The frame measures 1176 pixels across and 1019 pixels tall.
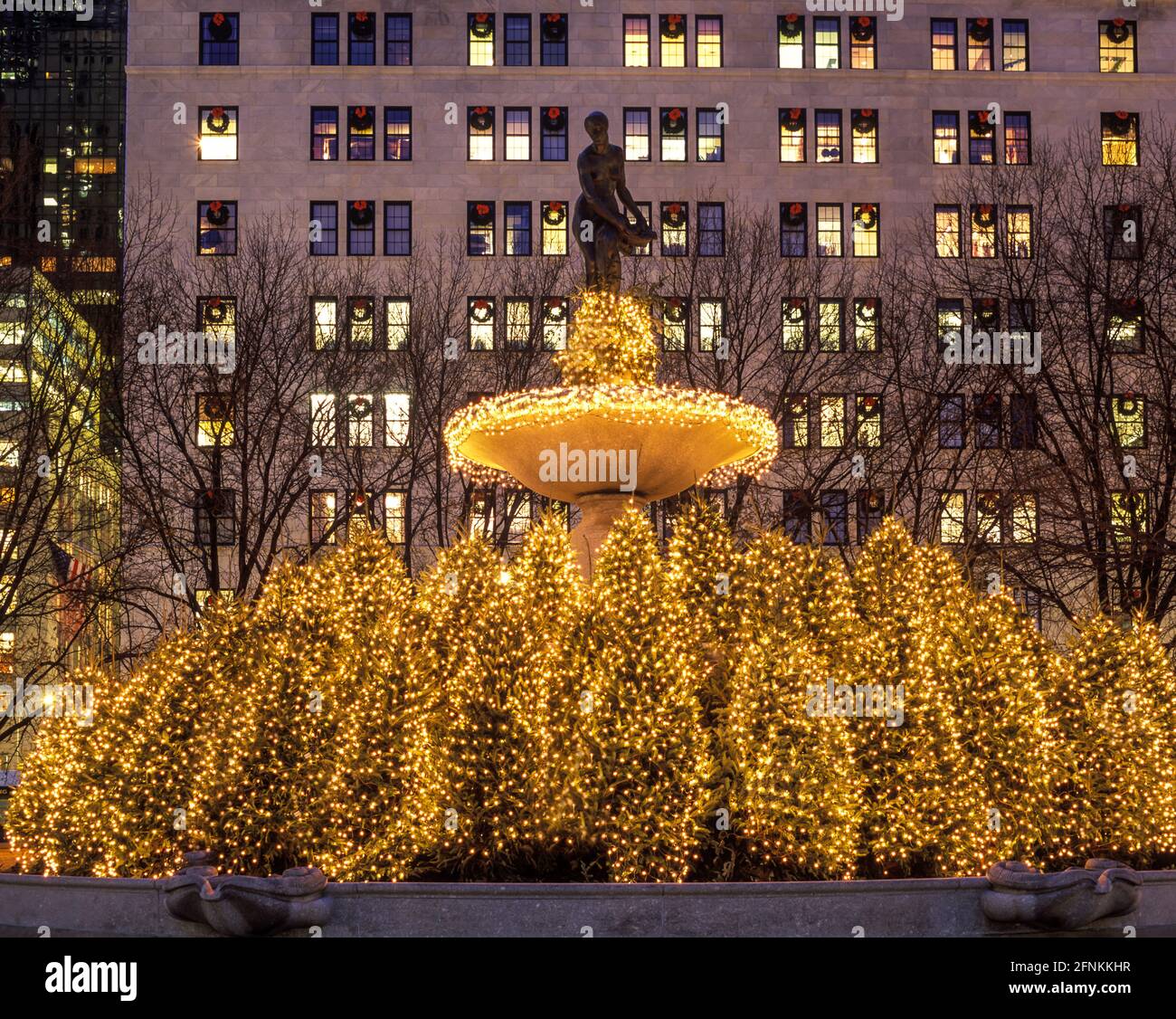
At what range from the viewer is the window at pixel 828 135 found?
4725 centimetres

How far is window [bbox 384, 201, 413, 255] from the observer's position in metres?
45.8

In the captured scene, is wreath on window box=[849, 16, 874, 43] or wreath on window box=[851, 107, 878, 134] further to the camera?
wreath on window box=[849, 16, 874, 43]

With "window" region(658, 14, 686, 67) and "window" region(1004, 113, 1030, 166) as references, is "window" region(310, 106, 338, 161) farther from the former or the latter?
"window" region(1004, 113, 1030, 166)

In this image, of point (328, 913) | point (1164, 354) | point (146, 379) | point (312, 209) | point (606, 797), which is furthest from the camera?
point (312, 209)

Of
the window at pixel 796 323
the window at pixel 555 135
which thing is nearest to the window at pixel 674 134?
the window at pixel 555 135

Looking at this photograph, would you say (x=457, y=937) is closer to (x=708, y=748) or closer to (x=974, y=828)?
(x=708, y=748)

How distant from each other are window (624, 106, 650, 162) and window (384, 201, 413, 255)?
26.8 ft

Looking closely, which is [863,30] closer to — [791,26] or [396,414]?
[791,26]

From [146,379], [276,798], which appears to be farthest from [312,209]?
[276,798]

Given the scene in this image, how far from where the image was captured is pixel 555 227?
46000mm

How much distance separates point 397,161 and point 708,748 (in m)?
38.9

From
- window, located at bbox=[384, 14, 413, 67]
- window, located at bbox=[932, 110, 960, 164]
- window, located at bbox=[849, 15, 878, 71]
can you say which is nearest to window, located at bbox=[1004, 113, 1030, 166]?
window, located at bbox=[932, 110, 960, 164]

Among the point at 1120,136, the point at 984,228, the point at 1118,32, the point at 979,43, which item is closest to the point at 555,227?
the point at 984,228
